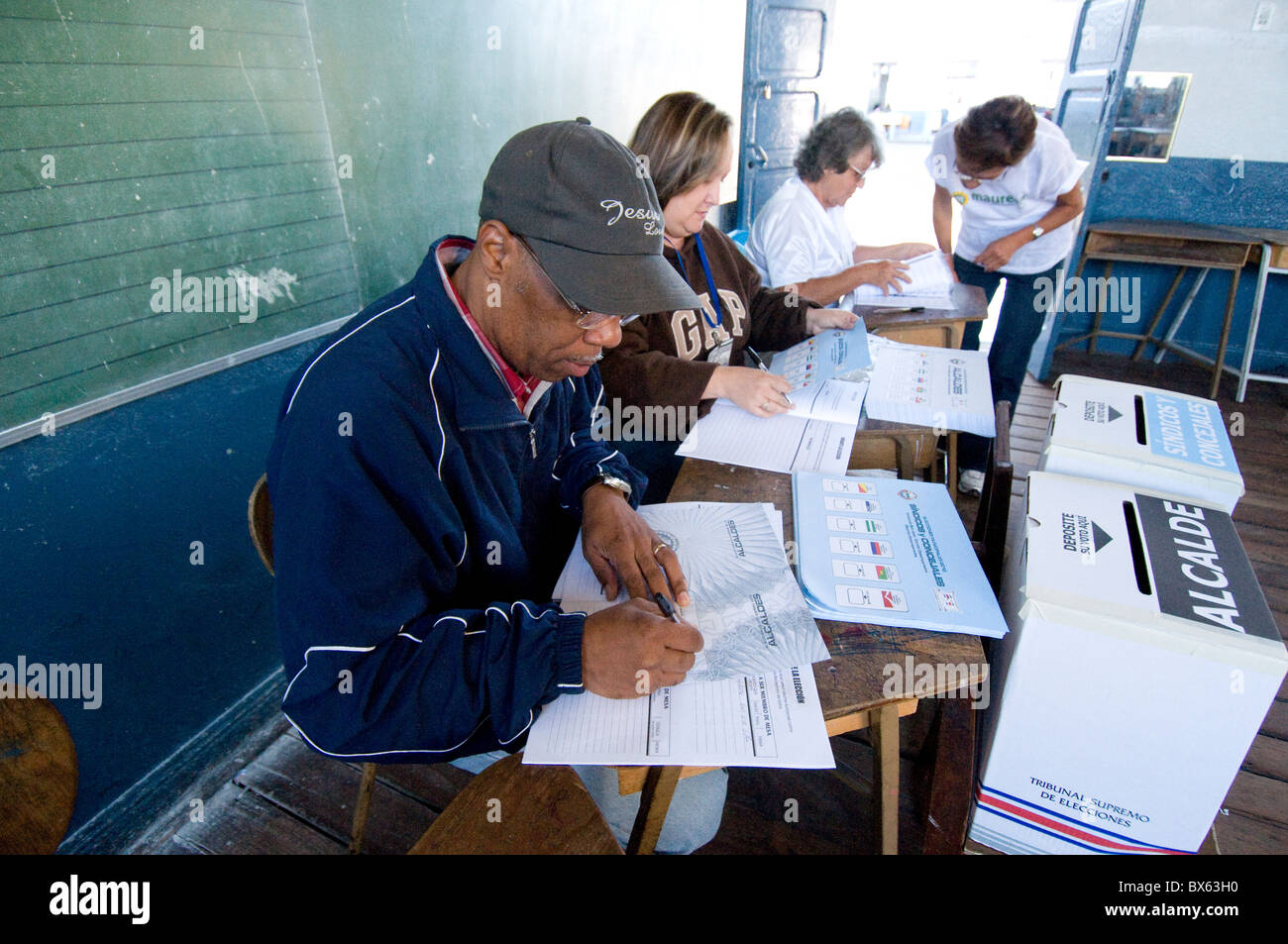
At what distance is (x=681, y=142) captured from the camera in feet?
5.34

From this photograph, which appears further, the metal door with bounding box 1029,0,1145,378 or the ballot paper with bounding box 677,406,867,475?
the metal door with bounding box 1029,0,1145,378

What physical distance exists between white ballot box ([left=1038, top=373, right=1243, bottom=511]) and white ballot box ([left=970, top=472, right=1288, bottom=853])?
0.06 metres

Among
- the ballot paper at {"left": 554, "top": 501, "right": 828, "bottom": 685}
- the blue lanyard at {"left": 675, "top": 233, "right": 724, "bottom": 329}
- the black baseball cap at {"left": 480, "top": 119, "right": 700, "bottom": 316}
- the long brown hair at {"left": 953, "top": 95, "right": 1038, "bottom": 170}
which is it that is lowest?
the ballot paper at {"left": 554, "top": 501, "right": 828, "bottom": 685}

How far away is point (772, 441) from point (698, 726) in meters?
0.77

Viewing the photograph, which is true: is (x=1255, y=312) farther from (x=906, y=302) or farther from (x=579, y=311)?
(x=579, y=311)

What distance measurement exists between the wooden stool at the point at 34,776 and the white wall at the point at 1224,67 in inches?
222

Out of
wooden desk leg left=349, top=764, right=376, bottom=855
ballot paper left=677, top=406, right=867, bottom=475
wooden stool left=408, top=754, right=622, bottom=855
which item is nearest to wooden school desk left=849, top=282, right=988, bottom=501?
ballot paper left=677, top=406, right=867, bottom=475

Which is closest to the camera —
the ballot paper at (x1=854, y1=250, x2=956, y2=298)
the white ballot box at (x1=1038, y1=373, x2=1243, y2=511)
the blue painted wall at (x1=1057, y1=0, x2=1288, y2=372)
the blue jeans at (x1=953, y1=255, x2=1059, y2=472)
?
the white ballot box at (x1=1038, y1=373, x2=1243, y2=511)

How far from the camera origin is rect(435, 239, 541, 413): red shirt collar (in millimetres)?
950

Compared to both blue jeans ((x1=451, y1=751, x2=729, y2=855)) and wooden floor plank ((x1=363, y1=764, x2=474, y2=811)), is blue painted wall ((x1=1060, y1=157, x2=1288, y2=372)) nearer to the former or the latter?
blue jeans ((x1=451, y1=751, x2=729, y2=855))

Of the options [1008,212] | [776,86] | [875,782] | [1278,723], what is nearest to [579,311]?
[875,782]

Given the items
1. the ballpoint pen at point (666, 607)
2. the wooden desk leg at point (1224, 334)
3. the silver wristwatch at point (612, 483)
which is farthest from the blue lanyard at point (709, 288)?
the wooden desk leg at point (1224, 334)

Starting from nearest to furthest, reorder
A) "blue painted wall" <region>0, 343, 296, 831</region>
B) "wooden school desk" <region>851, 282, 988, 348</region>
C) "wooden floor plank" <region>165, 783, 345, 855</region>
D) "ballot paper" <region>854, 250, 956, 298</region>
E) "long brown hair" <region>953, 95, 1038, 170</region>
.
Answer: "blue painted wall" <region>0, 343, 296, 831</region> < "wooden floor plank" <region>165, 783, 345, 855</region> < "wooden school desk" <region>851, 282, 988, 348</region> < "ballot paper" <region>854, 250, 956, 298</region> < "long brown hair" <region>953, 95, 1038, 170</region>
